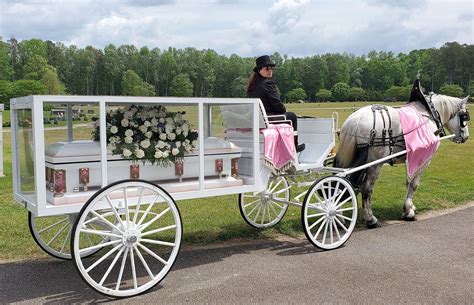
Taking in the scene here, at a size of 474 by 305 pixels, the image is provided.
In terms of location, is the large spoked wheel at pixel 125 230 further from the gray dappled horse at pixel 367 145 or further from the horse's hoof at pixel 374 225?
the horse's hoof at pixel 374 225

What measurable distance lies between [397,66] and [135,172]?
122 metres

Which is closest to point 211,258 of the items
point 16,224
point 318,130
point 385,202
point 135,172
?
point 135,172

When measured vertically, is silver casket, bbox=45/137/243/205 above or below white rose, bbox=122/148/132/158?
below

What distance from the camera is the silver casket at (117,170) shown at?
491cm

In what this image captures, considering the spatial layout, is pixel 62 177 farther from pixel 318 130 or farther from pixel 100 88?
pixel 100 88

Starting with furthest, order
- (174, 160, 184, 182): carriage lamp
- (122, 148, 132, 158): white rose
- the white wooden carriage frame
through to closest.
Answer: (174, 160, 184, 182): carriage lamp → (122, 148, 132, 158): white rose → the white wooden carriage frame

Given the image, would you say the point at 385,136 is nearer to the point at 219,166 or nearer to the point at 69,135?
the point at 219,166

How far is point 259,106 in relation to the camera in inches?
238

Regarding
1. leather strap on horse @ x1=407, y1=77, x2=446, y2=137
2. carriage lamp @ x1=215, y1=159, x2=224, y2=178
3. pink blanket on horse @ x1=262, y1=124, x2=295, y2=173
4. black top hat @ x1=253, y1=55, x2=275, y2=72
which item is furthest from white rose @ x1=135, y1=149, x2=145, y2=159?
leather strap on horse @ x1=407, y1=77, x2=446, y2=137

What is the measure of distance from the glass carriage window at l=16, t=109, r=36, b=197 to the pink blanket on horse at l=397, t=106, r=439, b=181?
223 inches

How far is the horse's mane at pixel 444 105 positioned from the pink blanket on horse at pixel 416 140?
0.91 m

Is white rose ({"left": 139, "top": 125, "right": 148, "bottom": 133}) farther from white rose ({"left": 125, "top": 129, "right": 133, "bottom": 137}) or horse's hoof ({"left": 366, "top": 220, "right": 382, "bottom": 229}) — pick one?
horse's hoof ({"left": 366, "top": 220, "right": 382, "bottom": 229})

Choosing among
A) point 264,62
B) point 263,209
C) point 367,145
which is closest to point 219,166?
point 264,62

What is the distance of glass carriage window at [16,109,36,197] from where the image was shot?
5.06 meters
